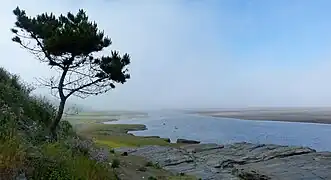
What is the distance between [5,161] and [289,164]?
27.5 m

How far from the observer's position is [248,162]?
34.4 meters

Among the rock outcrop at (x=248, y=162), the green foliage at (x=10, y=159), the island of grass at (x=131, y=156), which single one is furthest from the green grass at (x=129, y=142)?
the green foliage at (x=10, y=159)

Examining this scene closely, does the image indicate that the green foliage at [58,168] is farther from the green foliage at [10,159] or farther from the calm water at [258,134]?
the calm water at [258,134]

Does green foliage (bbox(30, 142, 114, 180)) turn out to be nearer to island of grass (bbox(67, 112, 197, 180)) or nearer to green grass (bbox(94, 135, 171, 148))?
island of grass (bbox(67, 112, 197, 180))

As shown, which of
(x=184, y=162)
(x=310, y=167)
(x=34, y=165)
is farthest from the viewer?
(x=184, y=162)

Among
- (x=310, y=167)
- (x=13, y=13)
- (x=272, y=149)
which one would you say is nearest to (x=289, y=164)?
(x=310, y=167)

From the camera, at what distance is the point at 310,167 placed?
29312 mm

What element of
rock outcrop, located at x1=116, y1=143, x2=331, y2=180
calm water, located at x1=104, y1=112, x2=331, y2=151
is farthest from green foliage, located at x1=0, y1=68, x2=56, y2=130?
calm water, located at x1=104, y1=112, x2=331, y2=151

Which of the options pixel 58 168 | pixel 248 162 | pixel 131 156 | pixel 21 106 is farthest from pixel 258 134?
pixel 58 168

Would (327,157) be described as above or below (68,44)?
below

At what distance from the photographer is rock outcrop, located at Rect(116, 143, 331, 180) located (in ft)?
88.2

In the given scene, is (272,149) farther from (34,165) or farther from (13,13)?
(34,165)

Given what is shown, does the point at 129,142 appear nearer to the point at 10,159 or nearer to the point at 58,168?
the point at 58,168

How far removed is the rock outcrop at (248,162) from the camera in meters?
26.9
